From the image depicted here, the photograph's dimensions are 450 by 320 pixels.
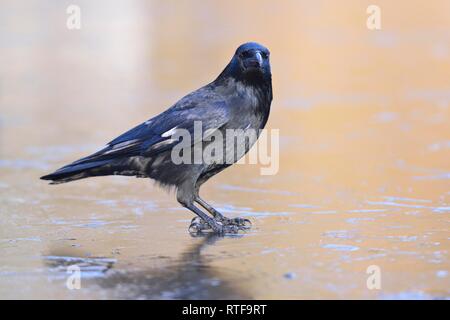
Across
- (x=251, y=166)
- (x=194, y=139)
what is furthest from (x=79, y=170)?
(x=251, y=166)

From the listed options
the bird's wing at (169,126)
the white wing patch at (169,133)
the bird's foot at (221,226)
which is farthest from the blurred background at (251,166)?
the white wing patch at (169,133)

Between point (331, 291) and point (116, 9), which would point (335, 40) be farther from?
point (331, 291)

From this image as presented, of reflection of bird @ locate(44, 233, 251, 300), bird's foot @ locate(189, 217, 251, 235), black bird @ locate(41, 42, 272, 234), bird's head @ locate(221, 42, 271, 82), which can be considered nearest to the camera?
reflection of bird @ locate(44, 233, 251, 300)

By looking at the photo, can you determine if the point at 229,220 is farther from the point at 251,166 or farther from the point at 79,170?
the point at 251,166

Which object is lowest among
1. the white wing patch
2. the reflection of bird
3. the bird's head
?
the reflection of bird

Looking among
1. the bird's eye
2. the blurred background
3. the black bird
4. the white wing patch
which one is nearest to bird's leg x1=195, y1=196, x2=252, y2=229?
the black bird

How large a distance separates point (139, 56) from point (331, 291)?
12810 mm

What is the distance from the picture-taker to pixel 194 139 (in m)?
6.55

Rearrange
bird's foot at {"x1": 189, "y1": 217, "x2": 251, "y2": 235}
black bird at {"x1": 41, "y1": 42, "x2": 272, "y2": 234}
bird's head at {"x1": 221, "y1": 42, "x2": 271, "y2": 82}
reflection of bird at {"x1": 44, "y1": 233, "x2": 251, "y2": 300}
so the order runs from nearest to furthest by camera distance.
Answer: reflection of bird at {"x1": 44, "y1": 233, "x2": 251, "y2": 300} < bird's foot at {"x1": 189, "y1": 217, "x2": 251, "y2": 235} < black bird at {"x1": 41, "y1": 42, "x2": 272, "y2": 234} < bird's head at {"x1": 221, "y1": 42, "x2": 271, "y2": 82}

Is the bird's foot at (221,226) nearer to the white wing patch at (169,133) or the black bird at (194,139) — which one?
the black bird at (194,139)

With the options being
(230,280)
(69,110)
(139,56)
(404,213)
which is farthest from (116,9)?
(230,280)

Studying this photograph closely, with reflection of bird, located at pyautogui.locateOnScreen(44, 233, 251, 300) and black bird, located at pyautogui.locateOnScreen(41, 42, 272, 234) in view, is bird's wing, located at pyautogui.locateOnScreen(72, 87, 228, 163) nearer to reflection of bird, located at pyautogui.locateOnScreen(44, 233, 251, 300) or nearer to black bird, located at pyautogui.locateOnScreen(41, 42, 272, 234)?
black bird, located at pyautogui.locateOnScreen(41, 42, 272, 234)

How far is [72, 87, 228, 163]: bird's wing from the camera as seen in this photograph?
6.59 meters

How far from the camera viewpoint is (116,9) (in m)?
22.1
